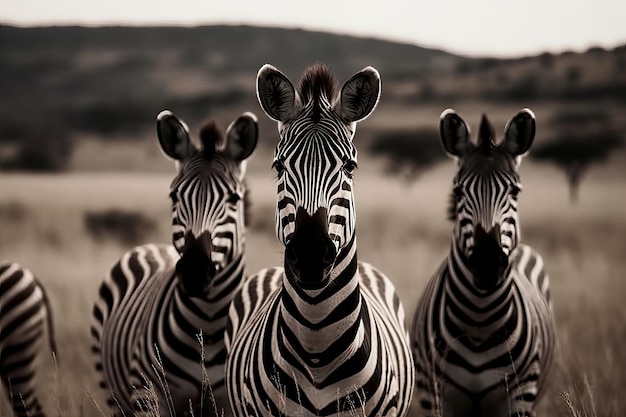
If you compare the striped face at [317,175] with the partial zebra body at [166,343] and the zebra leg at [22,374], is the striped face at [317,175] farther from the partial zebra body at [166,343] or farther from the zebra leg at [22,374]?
the zebra leg at [22,374]

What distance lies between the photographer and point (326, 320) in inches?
147

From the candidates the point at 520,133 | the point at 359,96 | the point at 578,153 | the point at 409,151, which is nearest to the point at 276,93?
the point at 359,96

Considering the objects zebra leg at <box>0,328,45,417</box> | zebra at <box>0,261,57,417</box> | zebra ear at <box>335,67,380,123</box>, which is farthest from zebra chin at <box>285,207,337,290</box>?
zebra leg at <box>0,328,45,417</box>

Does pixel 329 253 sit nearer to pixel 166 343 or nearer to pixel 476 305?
pixel 476 305

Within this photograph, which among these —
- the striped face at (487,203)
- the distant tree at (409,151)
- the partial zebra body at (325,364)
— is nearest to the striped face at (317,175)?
the partial zebra body at (325,364)

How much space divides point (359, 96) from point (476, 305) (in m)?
2.15

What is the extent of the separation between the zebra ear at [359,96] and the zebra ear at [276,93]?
268 mm

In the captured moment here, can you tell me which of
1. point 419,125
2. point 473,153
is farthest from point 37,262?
point 419,125

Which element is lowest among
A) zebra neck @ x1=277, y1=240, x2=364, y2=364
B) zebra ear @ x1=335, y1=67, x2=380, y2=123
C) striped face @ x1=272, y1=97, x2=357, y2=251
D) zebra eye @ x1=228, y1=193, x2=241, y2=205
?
zebra neck @ x1=277, y1=240, x2=364, y2=364

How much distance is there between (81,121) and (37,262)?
42403 mm

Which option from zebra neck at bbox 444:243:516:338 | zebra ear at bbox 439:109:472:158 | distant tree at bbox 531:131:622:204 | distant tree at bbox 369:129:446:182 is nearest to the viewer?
zebra neck at bbox 444:243:516:338

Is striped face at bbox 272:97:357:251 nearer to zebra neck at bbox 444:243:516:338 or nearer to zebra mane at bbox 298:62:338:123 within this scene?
zebra mane at bbox 298:62:338:123

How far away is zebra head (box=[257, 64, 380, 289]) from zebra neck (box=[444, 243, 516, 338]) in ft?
6.42

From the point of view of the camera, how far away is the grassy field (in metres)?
7.82
